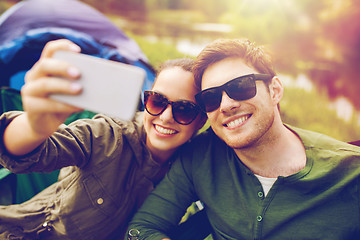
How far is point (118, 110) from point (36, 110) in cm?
35

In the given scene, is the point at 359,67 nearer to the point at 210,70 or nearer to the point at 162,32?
the point at 210,70

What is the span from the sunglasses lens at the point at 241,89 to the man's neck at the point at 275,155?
0.30 m

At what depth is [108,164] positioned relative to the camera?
183 cm

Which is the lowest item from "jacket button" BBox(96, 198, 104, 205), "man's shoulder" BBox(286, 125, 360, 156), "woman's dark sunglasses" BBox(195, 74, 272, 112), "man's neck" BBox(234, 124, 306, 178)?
"jacket button" BBox(96, 198, 104, 205)

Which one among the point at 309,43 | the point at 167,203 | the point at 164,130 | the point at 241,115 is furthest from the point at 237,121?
the point at 309,43

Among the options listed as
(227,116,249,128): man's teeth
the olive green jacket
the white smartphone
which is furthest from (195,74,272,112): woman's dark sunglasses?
the white smartphone

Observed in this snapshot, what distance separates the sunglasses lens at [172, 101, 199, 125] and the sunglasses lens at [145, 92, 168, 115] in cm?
8

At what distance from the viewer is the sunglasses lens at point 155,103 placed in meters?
1.88

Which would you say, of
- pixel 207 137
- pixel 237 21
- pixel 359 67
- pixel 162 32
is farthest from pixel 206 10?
pixel 207 137

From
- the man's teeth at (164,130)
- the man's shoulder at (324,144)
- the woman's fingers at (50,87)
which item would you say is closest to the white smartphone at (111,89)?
the woman's fingers at (50,87)

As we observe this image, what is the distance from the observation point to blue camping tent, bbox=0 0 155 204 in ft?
8.48

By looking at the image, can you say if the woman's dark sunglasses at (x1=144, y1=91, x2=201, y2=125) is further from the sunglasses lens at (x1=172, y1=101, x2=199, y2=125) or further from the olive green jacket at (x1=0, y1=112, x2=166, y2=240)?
the olive green jacket at (x1=0, y1=112, x2=166, y2=240)

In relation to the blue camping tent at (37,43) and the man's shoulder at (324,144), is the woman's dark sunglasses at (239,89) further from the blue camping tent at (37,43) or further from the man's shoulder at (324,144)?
the blue camping tent at (37,43)

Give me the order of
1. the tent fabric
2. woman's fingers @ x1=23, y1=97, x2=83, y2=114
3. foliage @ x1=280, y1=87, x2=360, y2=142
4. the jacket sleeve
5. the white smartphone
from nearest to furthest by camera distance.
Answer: the white smartphone → woman's fingers @ x1=23, y1=97, x2=83, y2=114 → the jacket sleeve → the tent fabric → foliage @ x1=280, y1=87, x2=360, y2=142
